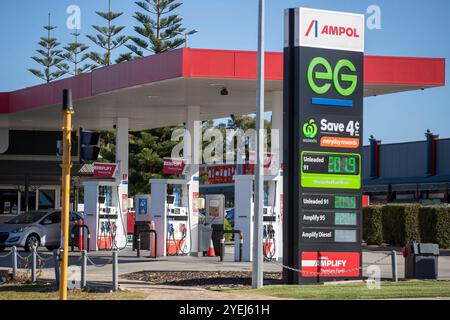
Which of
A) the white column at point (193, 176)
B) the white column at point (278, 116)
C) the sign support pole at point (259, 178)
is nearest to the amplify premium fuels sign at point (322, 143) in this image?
the sign support pole at point (259, 178)

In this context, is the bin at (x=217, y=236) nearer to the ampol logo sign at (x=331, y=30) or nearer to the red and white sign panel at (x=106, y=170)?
the red and white sign panel at (x=106, y=170)

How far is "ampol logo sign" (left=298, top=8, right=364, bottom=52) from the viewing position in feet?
68.5

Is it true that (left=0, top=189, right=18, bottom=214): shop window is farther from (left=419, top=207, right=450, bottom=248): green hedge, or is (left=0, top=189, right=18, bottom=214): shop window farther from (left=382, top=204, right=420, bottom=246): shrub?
(left=419, top=207, right=450, bottom=248): green hedge

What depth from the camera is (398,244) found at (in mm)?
36281

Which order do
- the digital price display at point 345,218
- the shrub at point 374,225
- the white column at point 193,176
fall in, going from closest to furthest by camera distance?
1. the digital price display at point 345,218
2. the white column at point 193,176
3. the shrub at point 374,225

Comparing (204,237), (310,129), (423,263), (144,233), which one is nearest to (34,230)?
(144,233)

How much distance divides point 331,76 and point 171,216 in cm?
1113

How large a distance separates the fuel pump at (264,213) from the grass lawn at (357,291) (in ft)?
23.2

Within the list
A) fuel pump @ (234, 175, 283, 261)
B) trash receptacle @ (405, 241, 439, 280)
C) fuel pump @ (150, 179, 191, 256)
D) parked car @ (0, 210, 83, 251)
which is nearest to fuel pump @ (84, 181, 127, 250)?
parked car @ (0, 210, 83, 251)

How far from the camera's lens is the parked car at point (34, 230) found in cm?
3294

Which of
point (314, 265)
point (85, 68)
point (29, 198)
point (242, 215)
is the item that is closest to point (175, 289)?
point (314, 265)

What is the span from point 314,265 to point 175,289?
330 centimetres

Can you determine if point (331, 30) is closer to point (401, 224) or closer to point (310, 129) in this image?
point (310, 129)
